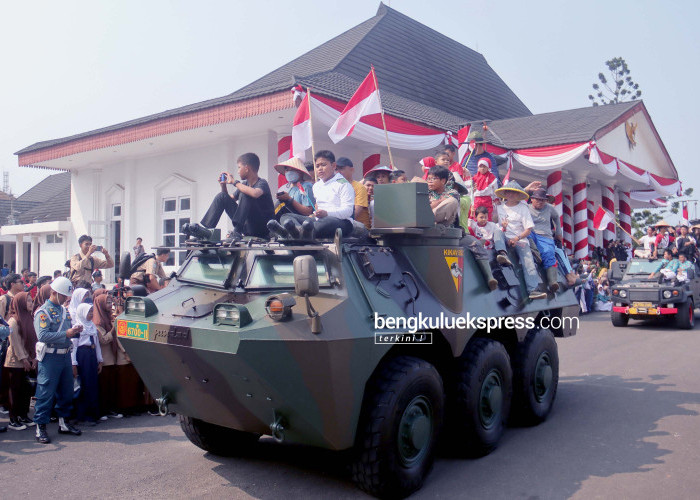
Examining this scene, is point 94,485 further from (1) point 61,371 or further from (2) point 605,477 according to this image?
(2) point 605,477

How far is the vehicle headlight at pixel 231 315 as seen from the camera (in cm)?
425

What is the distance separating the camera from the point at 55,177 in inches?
1300

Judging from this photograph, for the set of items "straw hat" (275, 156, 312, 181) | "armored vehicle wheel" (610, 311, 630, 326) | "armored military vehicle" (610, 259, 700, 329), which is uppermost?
"straw hat" (275, 156, 312, 181)

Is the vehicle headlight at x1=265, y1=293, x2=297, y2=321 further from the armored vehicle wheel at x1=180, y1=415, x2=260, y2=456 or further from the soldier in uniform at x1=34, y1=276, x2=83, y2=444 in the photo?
the soldier in uniform at x1=34, y1=276, x2=83, y2=444

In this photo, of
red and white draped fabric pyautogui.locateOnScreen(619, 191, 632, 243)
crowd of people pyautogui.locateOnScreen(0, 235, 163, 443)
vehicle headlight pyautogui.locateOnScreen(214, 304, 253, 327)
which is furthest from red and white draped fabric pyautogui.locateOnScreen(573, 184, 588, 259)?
vehicle headlight pyautogui.locateOnScreen(214, 304, 253, 327)

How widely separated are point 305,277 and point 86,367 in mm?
4133

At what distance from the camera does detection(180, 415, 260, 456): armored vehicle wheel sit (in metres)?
5.50

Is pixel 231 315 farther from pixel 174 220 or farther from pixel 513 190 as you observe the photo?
pixel 174 220

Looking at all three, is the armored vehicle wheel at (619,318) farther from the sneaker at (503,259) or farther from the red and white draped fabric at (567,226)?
the sneaker at (503,259)

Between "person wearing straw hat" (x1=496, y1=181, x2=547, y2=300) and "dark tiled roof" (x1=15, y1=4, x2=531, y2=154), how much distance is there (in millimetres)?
5154

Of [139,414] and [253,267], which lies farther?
[139,414]

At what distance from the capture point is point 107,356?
732 cm

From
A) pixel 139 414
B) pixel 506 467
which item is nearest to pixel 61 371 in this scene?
pixel 139 414

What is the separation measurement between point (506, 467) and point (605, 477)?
0.75 meters
